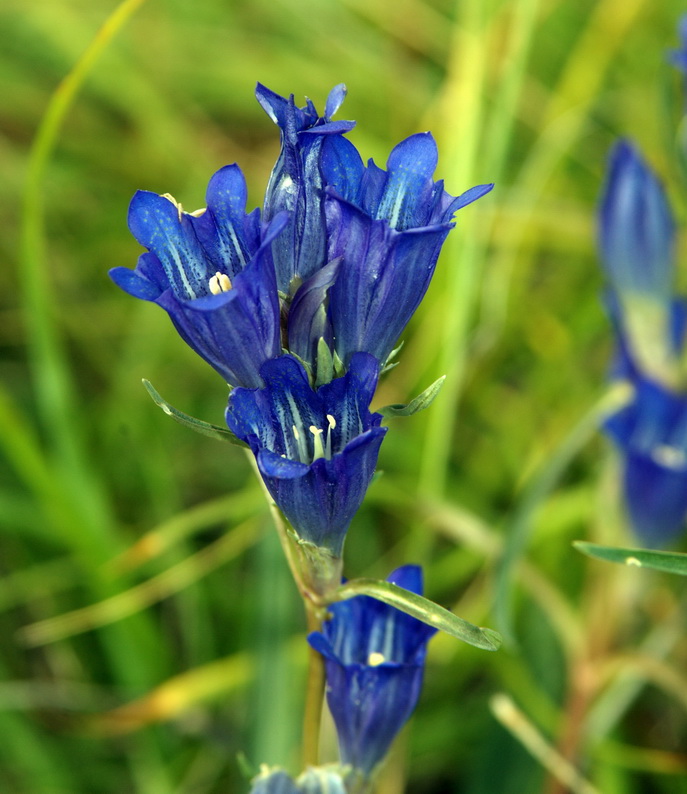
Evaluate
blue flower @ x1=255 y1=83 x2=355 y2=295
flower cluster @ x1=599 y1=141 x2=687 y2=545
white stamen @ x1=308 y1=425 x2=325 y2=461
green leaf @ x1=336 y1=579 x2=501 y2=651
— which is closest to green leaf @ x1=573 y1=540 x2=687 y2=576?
green leaf @ x1=336 y1=579 x2=501 y2=651

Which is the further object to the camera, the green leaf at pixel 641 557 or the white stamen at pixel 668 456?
the white stamen at pixel 668 456

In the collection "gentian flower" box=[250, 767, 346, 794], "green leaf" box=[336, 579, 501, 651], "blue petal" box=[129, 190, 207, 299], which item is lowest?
"gentian flower" box=[250, 767, 346, 794]

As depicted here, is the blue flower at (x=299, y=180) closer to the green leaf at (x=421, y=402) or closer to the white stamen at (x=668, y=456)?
the green leaf at (x=421, y=402)

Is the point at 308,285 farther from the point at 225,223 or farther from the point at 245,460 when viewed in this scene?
the point at 245,460

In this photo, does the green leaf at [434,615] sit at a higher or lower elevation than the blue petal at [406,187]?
lower

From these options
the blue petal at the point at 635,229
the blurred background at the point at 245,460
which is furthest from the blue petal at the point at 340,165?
the blue petal at the point at 635,229

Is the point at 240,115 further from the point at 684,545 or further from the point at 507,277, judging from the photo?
A: the point at 684,545

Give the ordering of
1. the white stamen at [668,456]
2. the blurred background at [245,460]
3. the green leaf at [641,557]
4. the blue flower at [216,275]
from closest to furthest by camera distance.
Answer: the blue flower at [216,275]
the green leaf at [641,557]
the white stamen at [668,456]
the blurred background at [245,460]

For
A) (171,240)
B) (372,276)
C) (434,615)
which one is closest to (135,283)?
(171,240)

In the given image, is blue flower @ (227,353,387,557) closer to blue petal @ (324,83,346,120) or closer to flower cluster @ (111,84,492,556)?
flower cluster @ (111,84,492,556)
